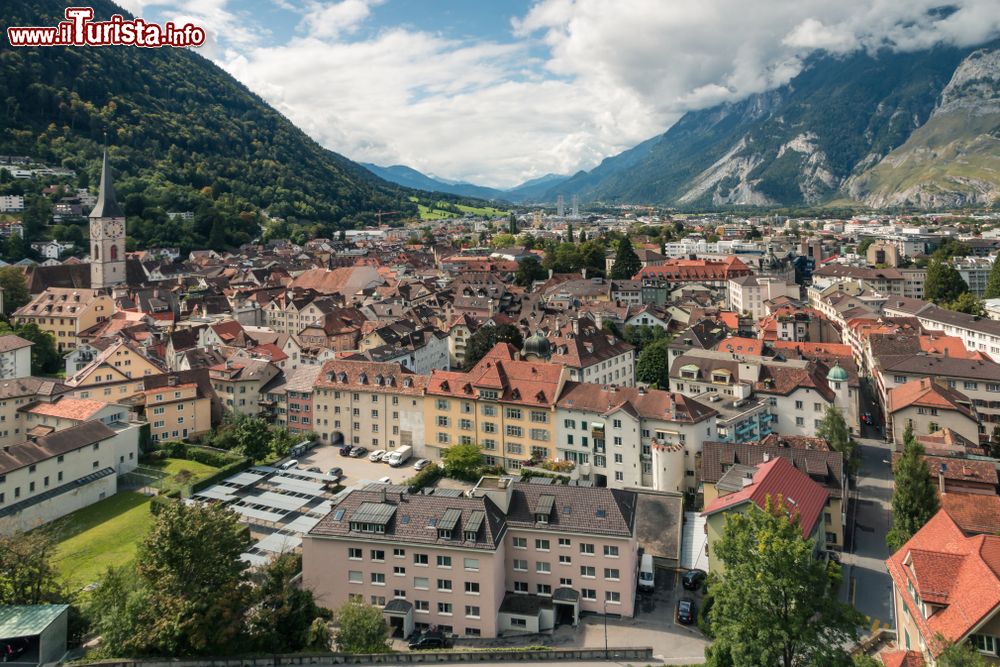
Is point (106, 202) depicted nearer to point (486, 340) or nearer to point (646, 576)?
point (486, 340)

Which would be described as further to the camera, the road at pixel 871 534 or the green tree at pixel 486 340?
the green tree at pixel 486 340

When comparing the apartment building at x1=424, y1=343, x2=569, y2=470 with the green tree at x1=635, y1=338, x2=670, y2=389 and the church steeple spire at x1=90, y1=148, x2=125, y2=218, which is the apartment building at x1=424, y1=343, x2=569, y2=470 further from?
the church steeple spire at x1=90, y1=148, x2=125, y2=218

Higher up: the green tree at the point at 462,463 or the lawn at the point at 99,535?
the green tree at the point at 462,463

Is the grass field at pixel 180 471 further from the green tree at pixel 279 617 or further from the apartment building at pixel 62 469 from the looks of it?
the green tree at pixel 279 617

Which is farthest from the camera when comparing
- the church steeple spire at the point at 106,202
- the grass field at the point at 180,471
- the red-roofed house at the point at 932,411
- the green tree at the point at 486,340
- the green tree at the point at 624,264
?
the green tree at the point at 624,264

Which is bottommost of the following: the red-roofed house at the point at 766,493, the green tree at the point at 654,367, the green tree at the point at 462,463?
the green tree at the point at 462,463

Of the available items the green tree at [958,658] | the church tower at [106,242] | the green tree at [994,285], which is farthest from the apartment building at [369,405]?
the green tree at [994,285]
